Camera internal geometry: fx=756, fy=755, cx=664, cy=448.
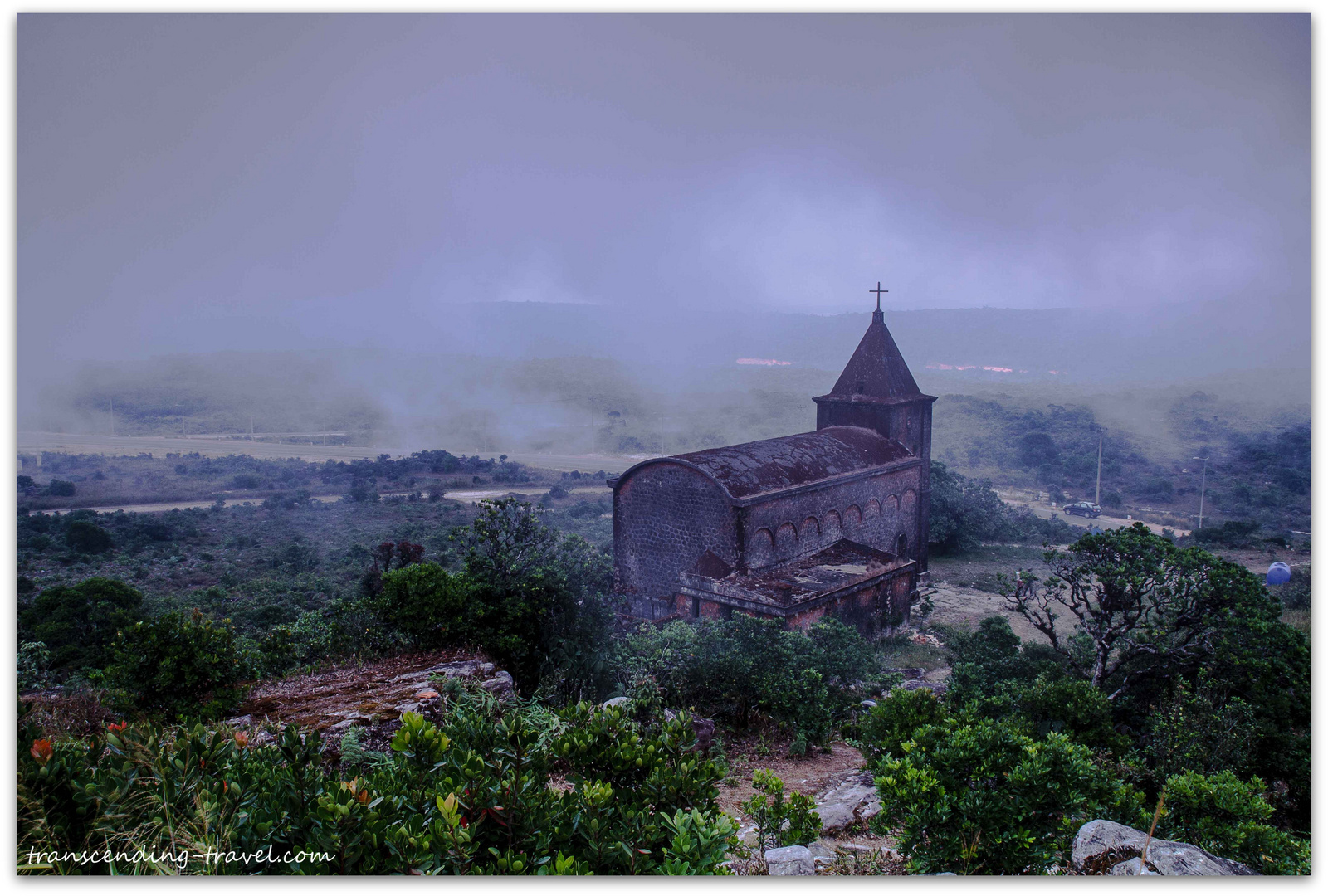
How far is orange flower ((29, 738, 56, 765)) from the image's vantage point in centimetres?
418

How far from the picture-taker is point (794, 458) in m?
14.9

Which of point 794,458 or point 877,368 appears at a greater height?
point 877,368

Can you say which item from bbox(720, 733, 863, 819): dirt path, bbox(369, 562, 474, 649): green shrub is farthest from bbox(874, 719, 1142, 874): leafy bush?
bbox(369, 562, 474, 649): green shrub

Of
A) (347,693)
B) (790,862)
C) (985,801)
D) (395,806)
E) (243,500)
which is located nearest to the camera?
(395,806)

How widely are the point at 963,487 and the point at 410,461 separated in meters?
16.7

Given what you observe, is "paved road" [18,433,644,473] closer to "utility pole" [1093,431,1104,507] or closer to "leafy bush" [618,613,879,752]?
"leafy bush" [618,613,879,752]

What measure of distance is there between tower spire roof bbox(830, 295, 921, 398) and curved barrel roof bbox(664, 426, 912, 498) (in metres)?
0.94

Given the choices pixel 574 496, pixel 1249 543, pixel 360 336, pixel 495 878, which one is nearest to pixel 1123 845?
pixel 495 878

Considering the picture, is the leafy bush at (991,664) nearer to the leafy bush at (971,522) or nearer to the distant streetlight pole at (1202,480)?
the leafy bush at (971,522)

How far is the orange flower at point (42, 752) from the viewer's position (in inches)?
165

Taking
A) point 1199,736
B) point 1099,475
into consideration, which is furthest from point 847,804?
point 1099,475

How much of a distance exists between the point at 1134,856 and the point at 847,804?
229 centimetres

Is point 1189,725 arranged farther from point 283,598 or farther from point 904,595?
point 283,598

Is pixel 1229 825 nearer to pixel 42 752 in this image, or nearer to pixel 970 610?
pixel 42 752
